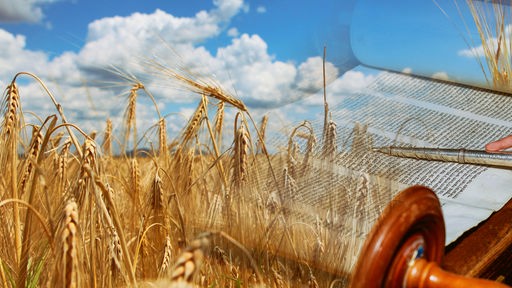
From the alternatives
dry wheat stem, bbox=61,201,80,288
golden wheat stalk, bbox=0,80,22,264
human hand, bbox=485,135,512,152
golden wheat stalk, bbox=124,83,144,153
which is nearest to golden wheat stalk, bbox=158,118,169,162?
golden wheat stalk, bbox=124,83,144,153

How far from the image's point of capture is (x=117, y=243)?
77 centimetres

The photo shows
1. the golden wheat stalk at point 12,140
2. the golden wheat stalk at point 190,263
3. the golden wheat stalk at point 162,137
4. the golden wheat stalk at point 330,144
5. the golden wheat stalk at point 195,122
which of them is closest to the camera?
the golden wheat stalk at point 190,263

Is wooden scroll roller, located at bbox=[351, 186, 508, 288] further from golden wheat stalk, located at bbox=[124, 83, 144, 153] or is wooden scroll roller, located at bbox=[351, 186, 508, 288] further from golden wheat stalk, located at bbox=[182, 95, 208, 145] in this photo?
golden wheat stalk, located at bbox=[124, 83, 144, 153]

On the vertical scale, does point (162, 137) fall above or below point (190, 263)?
above

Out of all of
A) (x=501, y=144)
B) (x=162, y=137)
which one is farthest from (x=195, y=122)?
(x=501, y=144)

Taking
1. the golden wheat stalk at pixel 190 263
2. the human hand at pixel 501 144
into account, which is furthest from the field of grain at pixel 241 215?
the golden wheat stalk at pixel 190 263

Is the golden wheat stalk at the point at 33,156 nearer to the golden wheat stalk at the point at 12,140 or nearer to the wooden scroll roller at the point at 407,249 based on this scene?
the golden wheat stalk at the point at 12,140

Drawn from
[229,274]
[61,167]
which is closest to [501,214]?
[229,274]

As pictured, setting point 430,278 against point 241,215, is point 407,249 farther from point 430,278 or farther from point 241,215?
point 241,215

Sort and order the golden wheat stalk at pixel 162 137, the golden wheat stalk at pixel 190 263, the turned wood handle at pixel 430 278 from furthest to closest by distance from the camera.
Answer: the golden wheat stalk at pixel 162 137 → the turned wood handle at pixel 430 278 → the golden wheat stalk at pixel 190 263

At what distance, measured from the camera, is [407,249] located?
52 cm

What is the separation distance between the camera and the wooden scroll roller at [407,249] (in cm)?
46

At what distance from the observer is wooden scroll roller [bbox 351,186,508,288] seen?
1.52 feet

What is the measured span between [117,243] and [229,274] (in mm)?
203
